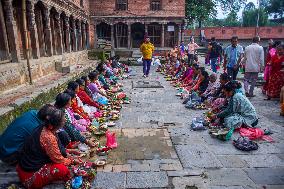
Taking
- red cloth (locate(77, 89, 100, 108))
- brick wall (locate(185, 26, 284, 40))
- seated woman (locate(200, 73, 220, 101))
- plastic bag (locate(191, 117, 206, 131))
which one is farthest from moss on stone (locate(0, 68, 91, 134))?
brick wall (locate(185, 26, 284, 40))

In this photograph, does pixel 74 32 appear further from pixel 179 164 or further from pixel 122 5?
pixel 179 164

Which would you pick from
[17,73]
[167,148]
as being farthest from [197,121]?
[17,73]

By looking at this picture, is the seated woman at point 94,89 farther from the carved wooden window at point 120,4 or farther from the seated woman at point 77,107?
the carved wooden window at point 120,4

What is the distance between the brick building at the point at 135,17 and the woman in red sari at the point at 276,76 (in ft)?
58.5

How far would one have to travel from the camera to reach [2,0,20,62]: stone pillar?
883 centimetres

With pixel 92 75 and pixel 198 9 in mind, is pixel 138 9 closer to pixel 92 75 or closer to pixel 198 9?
pixel 198 9

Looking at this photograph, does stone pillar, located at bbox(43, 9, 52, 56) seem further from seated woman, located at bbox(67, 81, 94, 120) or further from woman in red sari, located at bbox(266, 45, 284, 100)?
woman in red sari, located at bbox(266, 45, 284, 100)

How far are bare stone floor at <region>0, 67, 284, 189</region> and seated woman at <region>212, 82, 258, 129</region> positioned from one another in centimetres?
34

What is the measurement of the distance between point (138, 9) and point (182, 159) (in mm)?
22431

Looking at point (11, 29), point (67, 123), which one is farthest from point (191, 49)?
point (67, 123)

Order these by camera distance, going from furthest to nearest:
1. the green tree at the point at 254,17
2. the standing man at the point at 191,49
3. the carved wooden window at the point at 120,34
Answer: the green tree at the point at 254,17 < the carved wooden window at the point at 120,34 < the standing man at the point at 191,49

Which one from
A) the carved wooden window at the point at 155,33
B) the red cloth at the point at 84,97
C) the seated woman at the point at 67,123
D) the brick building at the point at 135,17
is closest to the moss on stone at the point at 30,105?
the red cloth at the point at 84,97

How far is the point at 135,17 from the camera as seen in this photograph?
2491 centimetres

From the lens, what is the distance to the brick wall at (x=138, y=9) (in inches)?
976
